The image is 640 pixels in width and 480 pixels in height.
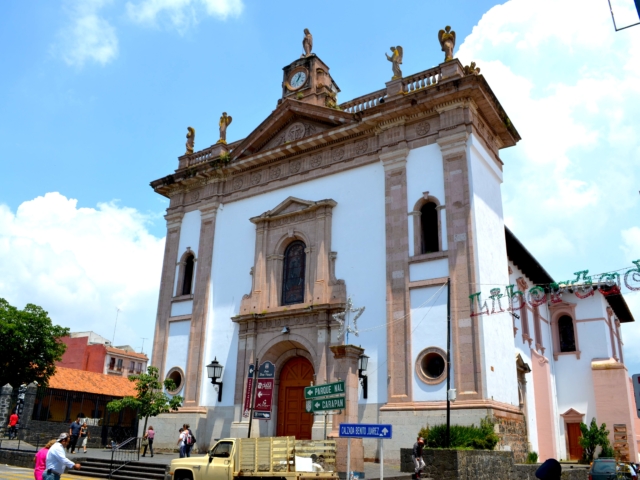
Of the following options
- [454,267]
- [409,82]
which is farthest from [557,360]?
[409,82]

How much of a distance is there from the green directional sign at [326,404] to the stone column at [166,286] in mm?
14534

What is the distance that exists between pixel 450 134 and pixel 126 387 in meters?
33.5

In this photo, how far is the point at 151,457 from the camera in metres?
21.2

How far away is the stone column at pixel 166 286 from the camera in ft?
85.0

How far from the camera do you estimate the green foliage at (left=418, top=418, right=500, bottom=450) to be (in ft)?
54.3

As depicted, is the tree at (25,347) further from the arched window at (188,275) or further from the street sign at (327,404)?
the street sign at (327,404)

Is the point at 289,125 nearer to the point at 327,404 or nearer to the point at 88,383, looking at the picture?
the point at 327,404

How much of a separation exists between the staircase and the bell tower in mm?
15400

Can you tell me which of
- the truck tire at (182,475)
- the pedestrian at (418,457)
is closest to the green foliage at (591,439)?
the pedestrian at (418,457)

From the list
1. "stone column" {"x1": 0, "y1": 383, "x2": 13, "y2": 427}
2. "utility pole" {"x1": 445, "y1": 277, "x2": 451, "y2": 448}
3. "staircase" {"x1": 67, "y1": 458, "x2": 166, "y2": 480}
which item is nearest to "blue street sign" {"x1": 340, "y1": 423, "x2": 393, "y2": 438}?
"utility pole" {"x1": 445, "y1": 277, "x2": 451, "y2": 448}

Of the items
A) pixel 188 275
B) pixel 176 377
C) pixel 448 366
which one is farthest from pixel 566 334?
pixel 176 377

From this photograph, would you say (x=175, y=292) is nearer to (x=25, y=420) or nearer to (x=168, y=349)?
(x=168, y=349)

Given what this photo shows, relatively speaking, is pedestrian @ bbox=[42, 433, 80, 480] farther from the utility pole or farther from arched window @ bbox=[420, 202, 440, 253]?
arched window @ bbox=[420, 202, 440, 253]

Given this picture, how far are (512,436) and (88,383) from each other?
32.1 metres
